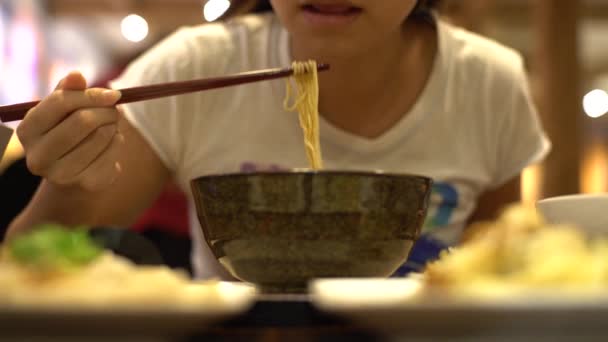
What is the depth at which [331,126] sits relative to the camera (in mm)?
1394

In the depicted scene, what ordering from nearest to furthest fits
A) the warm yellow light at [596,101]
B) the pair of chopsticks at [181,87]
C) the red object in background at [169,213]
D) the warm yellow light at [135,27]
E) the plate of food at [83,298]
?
the plate of food at [83,298] → the pair of chopsticks at [181,87] → the red object in background at [169,213] → the warm yellow light at [135,27] → the warm yellow light at [596,101]

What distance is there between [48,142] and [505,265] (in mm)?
717

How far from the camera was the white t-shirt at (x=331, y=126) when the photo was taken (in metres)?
1.45

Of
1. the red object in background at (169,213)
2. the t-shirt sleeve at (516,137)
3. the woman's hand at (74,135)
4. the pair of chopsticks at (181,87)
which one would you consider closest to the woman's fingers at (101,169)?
the woman's hand at (74,135)

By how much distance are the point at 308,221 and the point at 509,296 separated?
0.27 metres

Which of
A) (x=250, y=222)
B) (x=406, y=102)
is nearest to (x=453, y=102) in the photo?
(x=406, y=102)

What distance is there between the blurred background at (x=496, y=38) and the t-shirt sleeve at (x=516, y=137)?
319 mm

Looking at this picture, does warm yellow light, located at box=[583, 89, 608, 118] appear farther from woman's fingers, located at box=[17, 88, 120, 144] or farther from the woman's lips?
woman's fingers, located at box=[17, 88, 120, 144]

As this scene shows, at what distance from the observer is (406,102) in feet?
4.92

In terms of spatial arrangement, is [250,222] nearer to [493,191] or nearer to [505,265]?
[505,265]

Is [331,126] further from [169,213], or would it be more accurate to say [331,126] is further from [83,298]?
[169,213]

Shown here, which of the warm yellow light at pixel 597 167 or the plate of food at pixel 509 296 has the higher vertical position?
the plate of food at pixel 509 296

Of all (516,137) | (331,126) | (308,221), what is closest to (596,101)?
(516,137)

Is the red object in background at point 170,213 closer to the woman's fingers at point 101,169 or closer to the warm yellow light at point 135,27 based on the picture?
the woman's fingers at point 101,169
